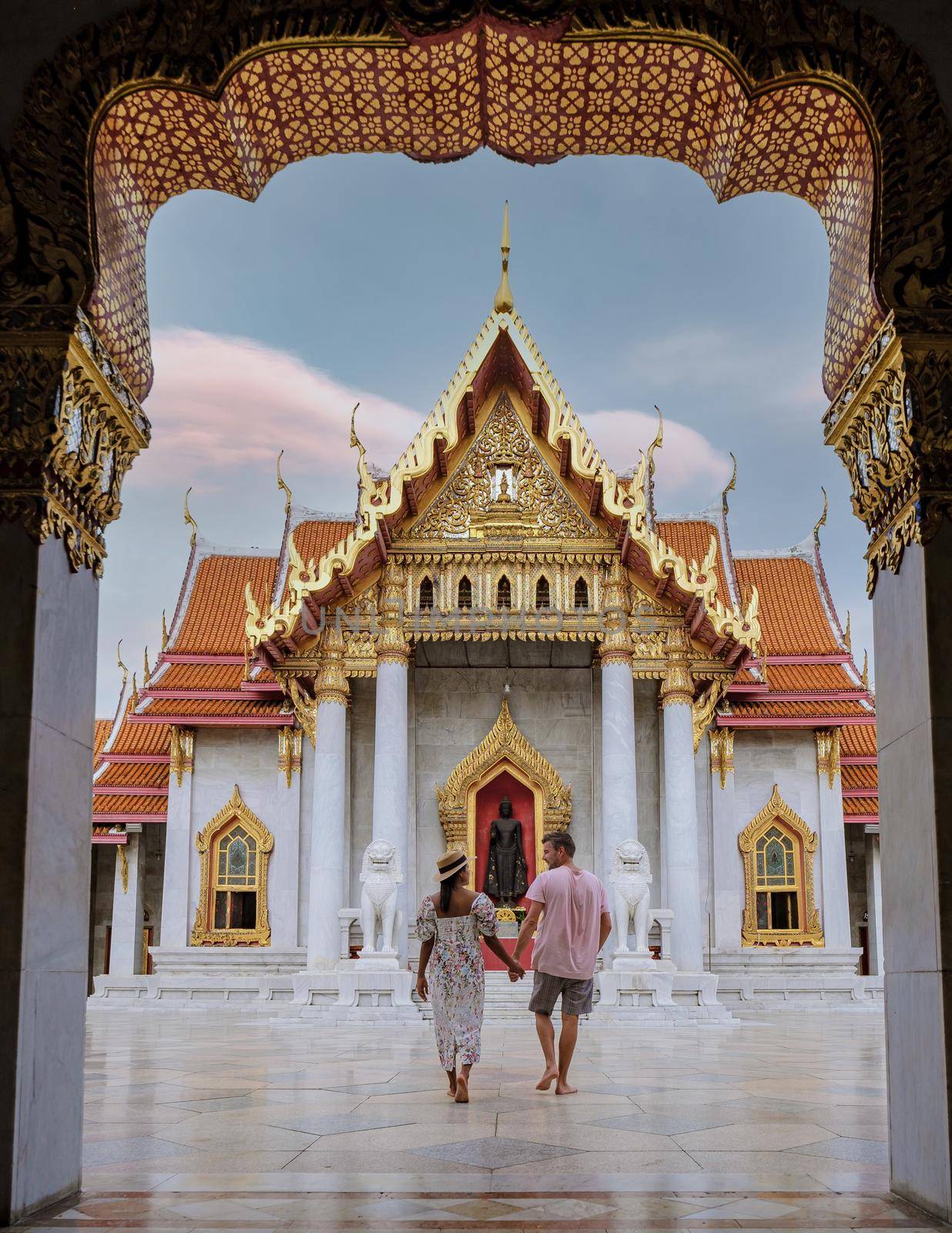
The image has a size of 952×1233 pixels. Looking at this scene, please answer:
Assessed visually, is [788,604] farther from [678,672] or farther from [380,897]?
[380,897]

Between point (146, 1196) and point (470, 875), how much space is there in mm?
14059

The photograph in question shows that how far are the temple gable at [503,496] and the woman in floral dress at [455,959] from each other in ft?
32.6

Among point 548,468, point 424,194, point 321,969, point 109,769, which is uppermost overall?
point 424,194

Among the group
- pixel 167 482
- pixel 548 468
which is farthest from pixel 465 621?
pixel 167 482

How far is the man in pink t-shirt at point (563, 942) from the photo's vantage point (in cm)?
726

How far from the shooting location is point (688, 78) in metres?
4.94

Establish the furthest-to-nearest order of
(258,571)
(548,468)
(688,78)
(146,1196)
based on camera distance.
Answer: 1. (258,571)
2. (548,468)
3. (688,78)
4. (146,1196)

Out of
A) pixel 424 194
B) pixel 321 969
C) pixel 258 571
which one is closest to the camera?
pixel 321 969

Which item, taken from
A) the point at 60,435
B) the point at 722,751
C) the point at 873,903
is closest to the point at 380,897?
the point at 722,751

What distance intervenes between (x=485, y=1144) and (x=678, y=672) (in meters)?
11.7

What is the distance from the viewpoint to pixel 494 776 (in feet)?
60.6

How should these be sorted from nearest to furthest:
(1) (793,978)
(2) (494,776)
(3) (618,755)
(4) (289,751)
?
(3) (618,755), (2) (494,776), (1) (793,978), (4) (289,751)

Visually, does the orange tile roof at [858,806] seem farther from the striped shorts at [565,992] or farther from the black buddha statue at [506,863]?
the striped shorts at [565,992]

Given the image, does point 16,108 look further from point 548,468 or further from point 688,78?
point 548,468
